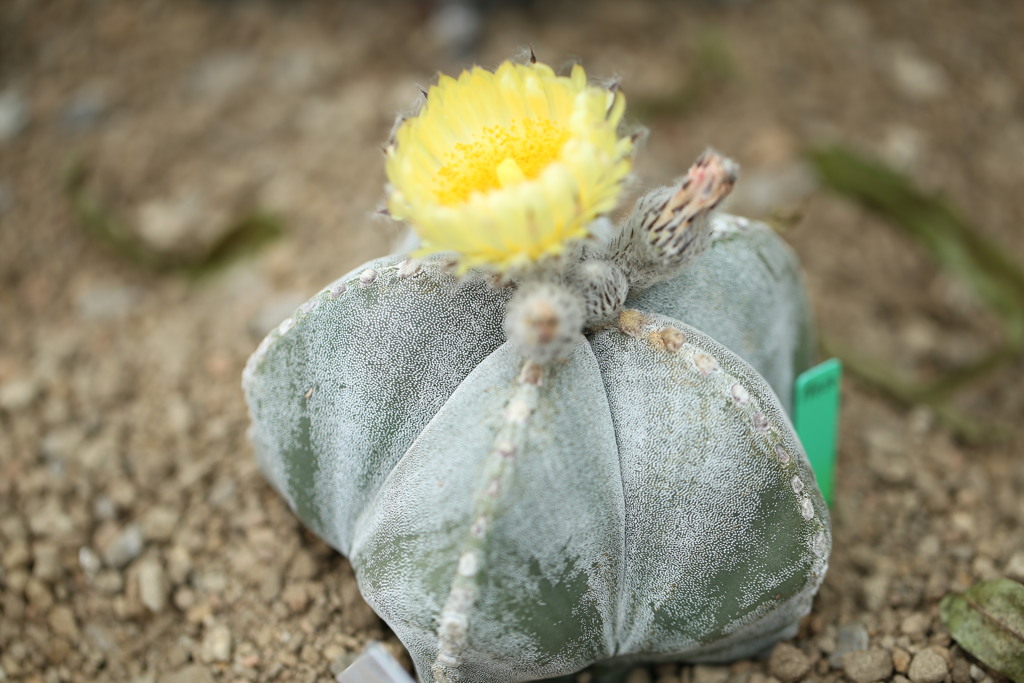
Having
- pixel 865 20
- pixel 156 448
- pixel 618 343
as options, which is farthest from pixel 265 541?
pixel 865 20

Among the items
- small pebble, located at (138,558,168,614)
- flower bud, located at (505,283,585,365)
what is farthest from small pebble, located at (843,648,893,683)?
small pebble, located at (138,558,168,614)

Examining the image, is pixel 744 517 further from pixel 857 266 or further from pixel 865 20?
pixel 865 20

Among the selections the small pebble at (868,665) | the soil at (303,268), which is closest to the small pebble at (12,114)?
the soil at (303,268)

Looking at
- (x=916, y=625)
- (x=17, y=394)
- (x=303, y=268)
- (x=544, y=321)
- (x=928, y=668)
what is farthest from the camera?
(x=303, y=268)

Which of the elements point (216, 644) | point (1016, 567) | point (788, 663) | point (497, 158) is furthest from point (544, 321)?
point (1016, 567)

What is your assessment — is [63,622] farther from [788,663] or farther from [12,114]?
[12,114]

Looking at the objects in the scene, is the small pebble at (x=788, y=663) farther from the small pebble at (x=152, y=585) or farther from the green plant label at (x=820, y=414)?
the small pebble at (x=152, y=585)
